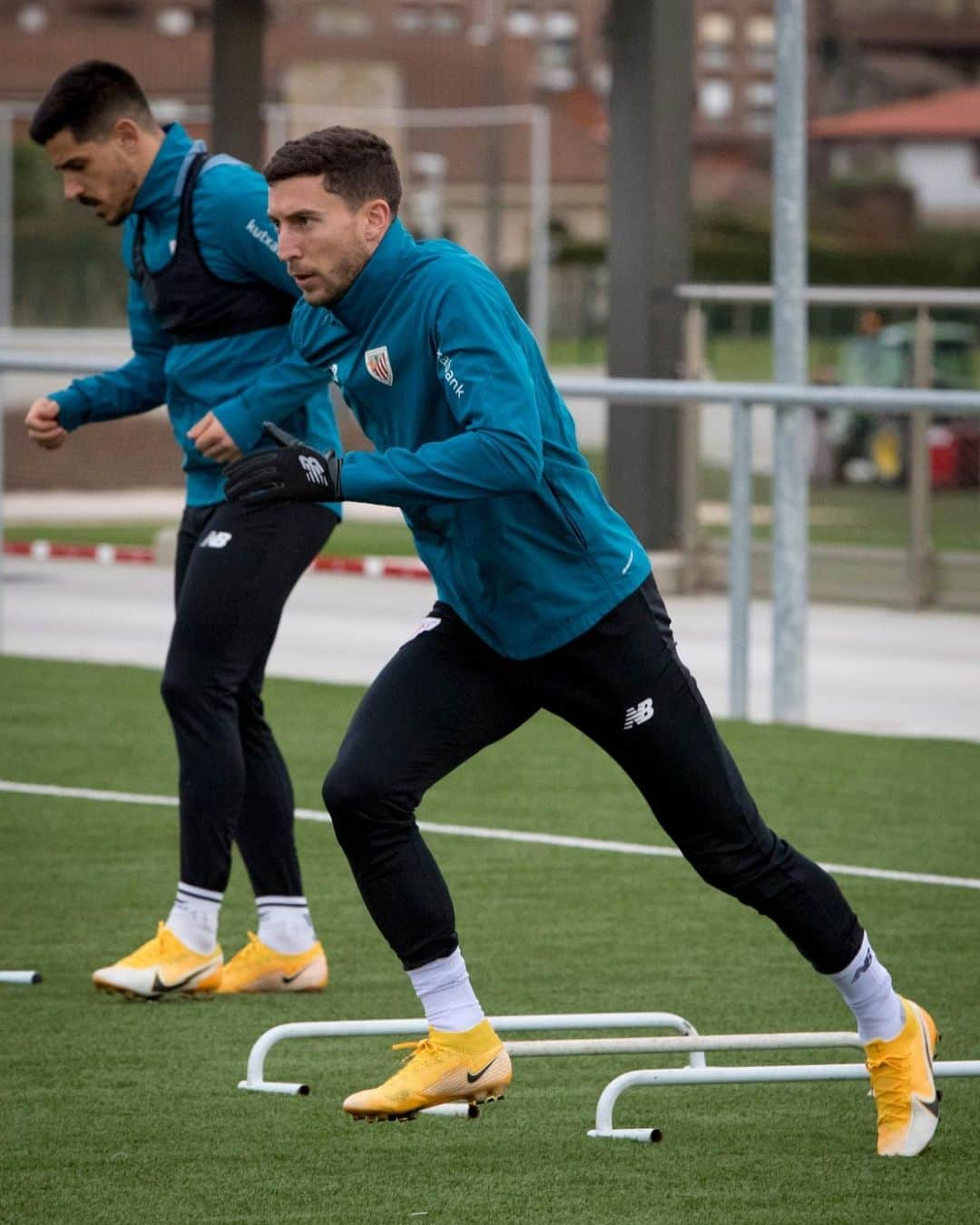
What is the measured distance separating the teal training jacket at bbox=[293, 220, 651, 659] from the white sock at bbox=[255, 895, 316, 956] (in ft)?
5.67

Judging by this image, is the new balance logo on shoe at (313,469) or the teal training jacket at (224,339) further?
the teal training jacket at (224,339)

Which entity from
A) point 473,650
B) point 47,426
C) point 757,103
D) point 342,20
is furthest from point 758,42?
point 473,650

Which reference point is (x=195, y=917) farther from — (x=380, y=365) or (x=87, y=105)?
(x=380, y=365)

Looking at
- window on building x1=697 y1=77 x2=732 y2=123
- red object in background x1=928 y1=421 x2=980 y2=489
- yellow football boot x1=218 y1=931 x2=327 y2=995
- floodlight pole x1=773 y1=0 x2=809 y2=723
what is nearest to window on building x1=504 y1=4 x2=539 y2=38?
window on building x1=697 y1=77 x2=732 y2=123

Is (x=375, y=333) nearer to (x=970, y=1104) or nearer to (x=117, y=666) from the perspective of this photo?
(x=970, y=1104)

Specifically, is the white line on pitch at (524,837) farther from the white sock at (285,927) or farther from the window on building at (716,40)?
the window on building at (716,40)

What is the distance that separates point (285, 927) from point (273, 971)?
0.11m

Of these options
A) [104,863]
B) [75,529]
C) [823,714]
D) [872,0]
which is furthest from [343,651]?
[872,0]

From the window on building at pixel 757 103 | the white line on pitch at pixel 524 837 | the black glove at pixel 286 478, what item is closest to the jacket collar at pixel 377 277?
the black glove at pixel 286 478

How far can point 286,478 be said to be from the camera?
4656 millimetres

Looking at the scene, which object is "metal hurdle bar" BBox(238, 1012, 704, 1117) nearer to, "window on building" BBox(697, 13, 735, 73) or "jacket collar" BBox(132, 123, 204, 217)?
"jacket collar" BBox(132, 123, 204, 217)

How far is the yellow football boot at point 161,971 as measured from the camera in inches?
251

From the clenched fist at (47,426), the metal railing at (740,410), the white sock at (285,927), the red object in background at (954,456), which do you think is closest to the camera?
the white sock at (285,927)

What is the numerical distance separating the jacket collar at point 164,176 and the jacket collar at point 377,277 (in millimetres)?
1695
